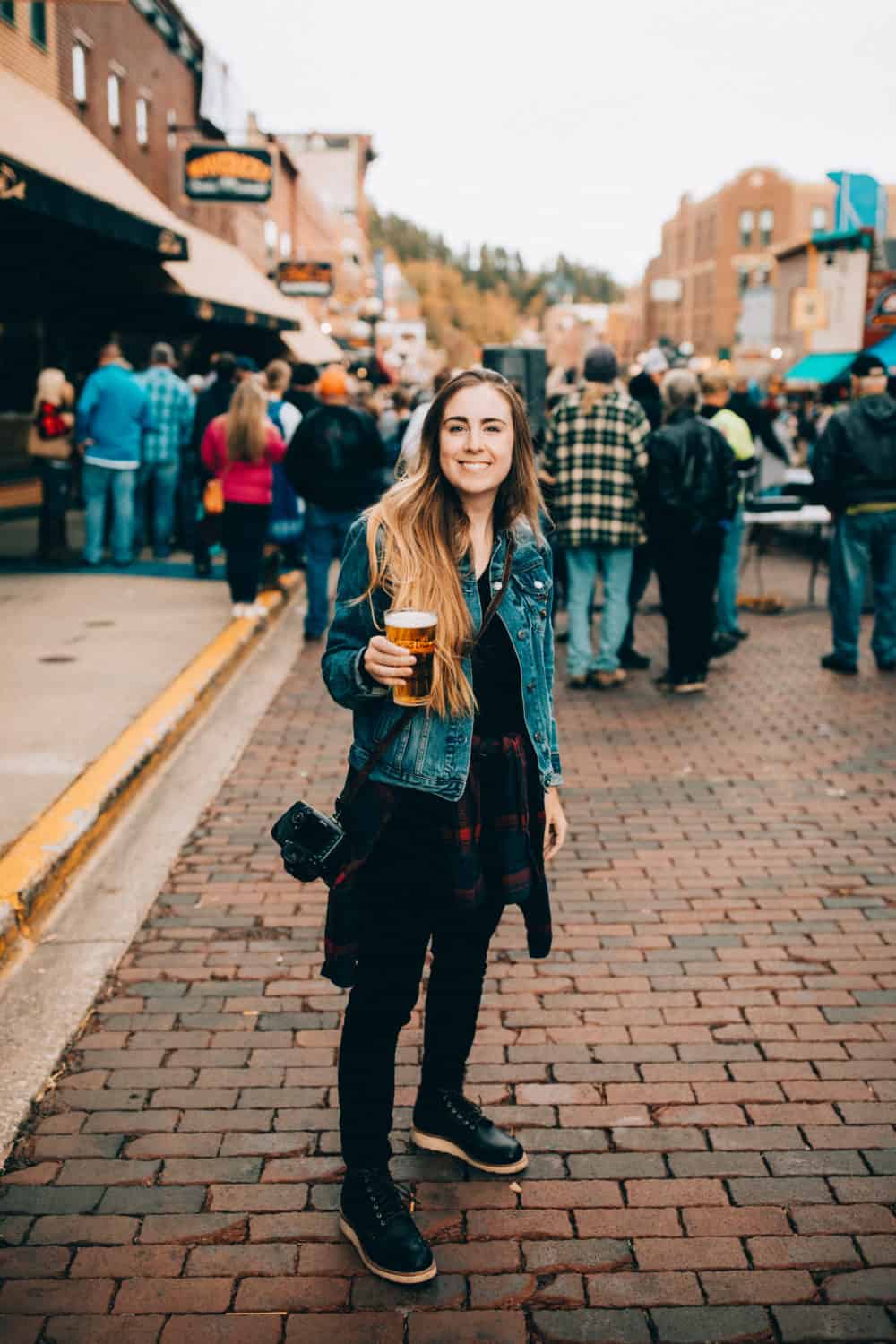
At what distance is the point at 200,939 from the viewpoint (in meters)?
4.55

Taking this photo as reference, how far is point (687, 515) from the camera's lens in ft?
26.7

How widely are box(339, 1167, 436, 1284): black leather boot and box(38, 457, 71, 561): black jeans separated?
393 inches

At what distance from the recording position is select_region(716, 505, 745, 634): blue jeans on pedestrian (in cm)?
991

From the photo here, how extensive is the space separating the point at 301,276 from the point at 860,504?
22.0m

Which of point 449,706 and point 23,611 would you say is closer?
point 449,706

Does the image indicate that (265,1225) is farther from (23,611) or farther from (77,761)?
(23,611)

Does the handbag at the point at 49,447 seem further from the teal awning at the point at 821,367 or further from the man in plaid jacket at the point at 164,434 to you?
the teal awning at the point at 821,367

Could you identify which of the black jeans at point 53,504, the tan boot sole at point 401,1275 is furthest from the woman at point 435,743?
the black jeans at point 53,504

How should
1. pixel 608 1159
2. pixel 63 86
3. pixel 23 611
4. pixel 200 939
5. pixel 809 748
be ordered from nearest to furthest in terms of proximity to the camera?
pixel 608 1159
pixel 200 939
pixel 809 748
pixel 23 611
pixel 63 86

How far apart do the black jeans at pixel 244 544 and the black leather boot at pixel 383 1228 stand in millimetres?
7126

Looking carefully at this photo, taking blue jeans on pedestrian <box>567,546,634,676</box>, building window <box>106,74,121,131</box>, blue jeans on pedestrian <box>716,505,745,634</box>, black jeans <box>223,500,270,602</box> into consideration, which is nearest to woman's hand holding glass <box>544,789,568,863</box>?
blue jeans on pedestrian <box>567,546,634,676</box>

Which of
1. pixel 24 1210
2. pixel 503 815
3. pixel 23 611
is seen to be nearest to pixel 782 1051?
pixel 503 815

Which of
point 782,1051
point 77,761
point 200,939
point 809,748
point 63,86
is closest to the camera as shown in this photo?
point 782,1051

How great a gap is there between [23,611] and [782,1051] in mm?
7790
